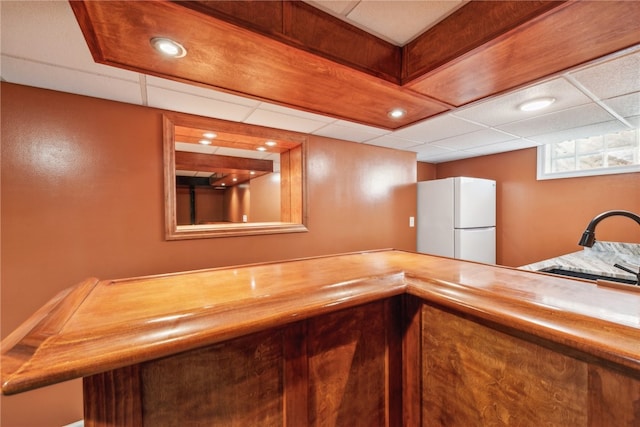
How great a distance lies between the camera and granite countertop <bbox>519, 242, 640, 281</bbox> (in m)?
1.90

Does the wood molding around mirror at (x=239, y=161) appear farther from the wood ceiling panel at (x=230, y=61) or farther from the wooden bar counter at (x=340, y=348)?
the wooden bar counter at (x=340, y=348)

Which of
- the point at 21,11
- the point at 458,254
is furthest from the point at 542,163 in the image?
the point at 21,11

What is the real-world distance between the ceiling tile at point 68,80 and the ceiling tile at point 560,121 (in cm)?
289

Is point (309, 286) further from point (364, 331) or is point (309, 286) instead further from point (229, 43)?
point (229, 43)

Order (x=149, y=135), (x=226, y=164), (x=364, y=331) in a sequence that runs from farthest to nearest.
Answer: (x=226, y=164) → (x=149, y=135) → (x=364, y=331)

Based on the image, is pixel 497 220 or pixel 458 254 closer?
pixel 458 254

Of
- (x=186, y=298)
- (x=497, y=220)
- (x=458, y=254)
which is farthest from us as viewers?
(x=497, y=220)

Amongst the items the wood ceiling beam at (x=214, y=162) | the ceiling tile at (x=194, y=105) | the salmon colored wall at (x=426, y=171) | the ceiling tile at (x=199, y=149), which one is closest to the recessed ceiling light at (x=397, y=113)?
the ceiling tile at (x=194, y=105)

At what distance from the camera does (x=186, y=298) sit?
68 centimetres

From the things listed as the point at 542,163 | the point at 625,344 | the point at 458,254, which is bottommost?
the point at 458,254

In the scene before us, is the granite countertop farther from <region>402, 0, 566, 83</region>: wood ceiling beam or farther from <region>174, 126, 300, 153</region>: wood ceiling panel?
<region>174, 126, 300, 153</region>: wood ceiling panel

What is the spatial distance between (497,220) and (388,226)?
4.91 ft

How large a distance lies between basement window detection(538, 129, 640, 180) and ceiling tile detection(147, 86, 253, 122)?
328cm

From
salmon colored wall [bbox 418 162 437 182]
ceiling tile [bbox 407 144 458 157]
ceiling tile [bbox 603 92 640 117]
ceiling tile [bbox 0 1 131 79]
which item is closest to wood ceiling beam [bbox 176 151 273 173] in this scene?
ceiling tile [bbox 407 144 458 157]
